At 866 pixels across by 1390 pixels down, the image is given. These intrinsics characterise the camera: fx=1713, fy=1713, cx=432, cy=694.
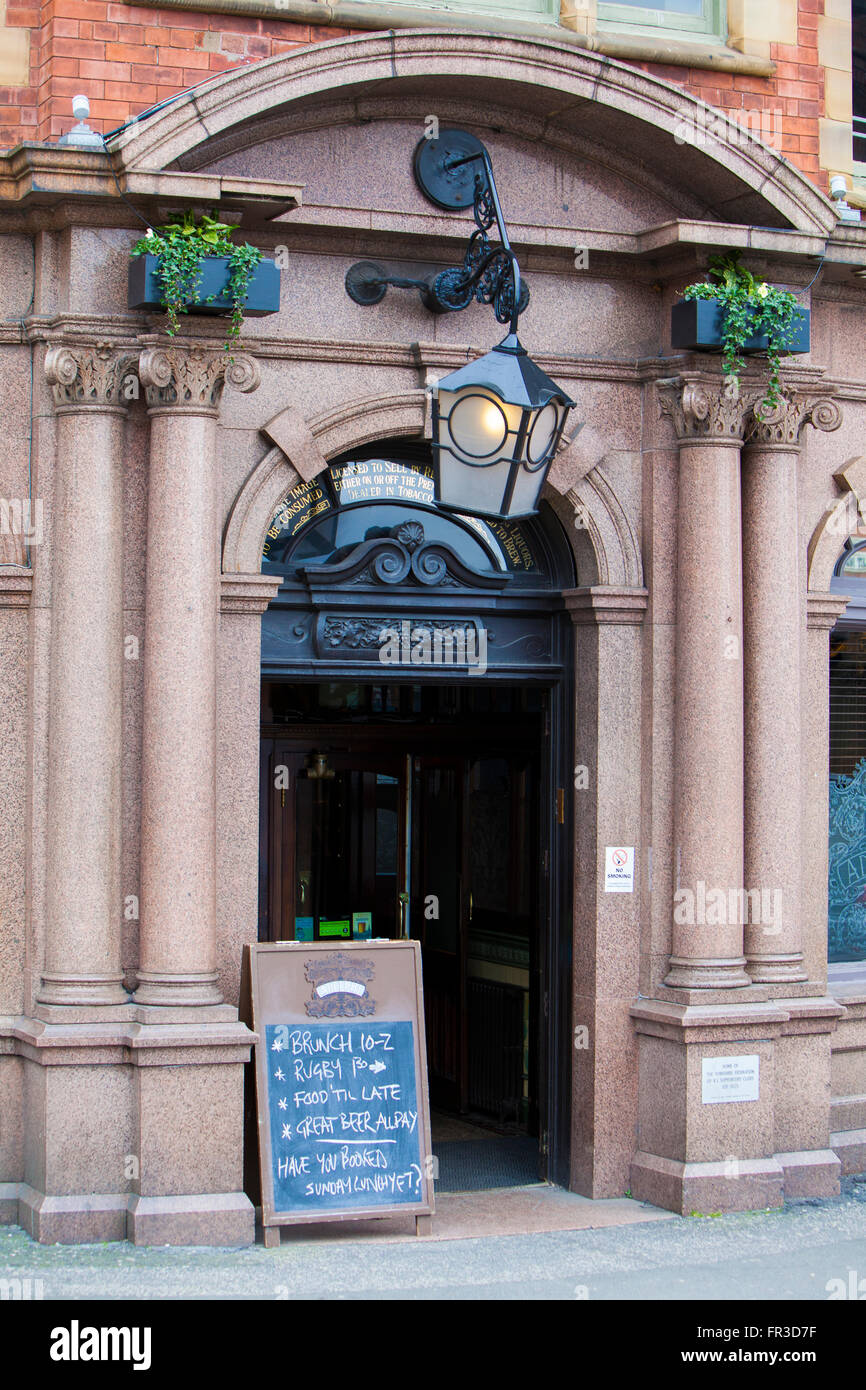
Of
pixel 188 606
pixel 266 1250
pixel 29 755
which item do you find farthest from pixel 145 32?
pixel 266 1250

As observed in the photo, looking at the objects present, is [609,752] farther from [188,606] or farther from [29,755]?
[29,755]

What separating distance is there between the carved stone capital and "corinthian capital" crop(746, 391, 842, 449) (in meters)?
3.17

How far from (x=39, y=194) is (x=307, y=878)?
428 centimetres

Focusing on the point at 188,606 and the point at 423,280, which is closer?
the point at 188,606

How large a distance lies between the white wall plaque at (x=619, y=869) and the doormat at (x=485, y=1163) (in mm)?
1684

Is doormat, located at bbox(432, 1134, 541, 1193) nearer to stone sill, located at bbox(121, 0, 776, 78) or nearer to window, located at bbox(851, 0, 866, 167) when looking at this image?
stone sill, located at bbox(121, 0, 776, 78)

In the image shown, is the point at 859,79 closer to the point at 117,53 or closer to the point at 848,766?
the point at 848,766

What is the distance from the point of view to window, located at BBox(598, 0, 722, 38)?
9102 millimetres

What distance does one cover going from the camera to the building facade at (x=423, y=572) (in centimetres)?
766

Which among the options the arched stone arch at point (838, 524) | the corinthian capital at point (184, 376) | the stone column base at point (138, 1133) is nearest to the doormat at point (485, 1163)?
the stone column base at point (138, 1133)

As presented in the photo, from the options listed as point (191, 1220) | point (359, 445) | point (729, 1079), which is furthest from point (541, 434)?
point (191, 1220)

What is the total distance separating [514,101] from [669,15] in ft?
4.80

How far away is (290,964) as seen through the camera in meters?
7.93

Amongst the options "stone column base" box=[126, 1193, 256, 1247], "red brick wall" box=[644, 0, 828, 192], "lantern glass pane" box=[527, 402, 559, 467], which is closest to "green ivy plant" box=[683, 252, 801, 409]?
"red brick wall" box=[644, 0, 828, 192]
